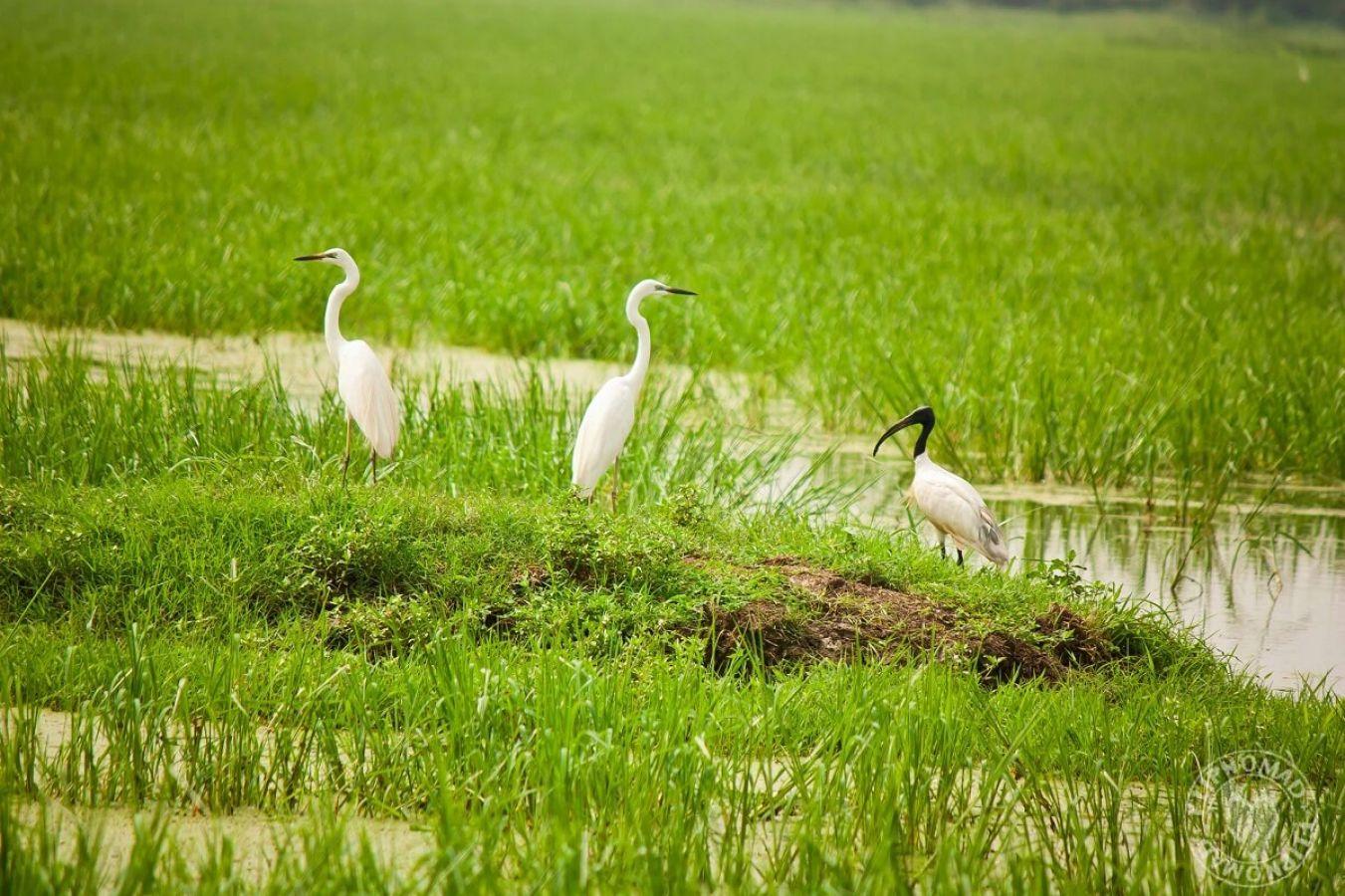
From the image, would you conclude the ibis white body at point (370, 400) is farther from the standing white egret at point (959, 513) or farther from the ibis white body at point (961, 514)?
the ibis white body at point (961, 514)

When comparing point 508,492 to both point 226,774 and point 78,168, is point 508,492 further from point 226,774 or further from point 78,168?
point 78,168

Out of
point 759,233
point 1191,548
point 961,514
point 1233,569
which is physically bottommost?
point 1233,569

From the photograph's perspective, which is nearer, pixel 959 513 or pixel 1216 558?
pixel 959 513

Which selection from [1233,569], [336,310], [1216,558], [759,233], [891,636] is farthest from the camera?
[759,233]

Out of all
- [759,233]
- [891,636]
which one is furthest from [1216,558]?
[759,233]

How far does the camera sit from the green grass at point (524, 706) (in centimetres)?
336

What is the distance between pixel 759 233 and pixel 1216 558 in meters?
8.51

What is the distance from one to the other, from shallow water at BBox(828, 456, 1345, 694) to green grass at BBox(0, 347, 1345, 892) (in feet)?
1.64

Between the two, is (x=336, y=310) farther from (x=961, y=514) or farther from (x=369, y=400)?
(x=961, y=514)

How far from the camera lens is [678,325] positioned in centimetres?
1010

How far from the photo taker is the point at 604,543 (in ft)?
16.2

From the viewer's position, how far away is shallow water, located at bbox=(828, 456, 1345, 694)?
554cm

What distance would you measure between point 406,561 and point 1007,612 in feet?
7.11

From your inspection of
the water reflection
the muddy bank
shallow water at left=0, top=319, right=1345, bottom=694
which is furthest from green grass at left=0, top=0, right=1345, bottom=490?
the muddy bank
